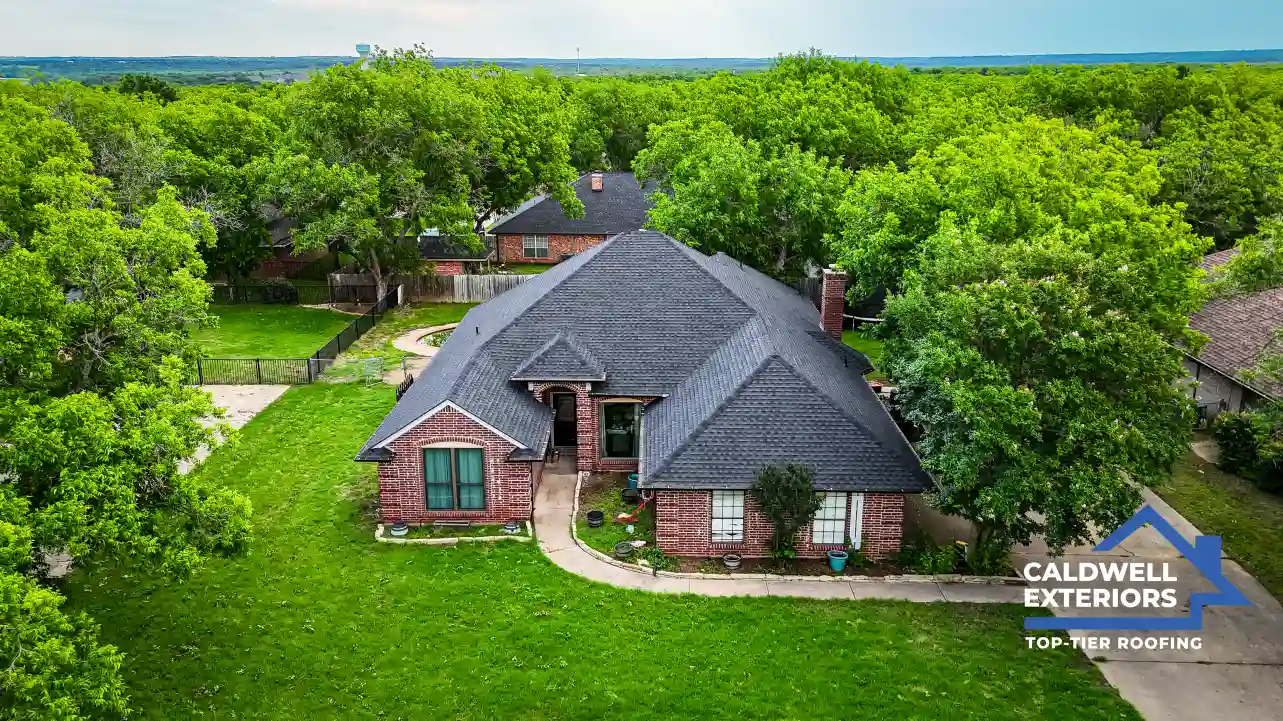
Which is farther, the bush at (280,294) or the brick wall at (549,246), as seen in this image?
the brick wall at (549,246)

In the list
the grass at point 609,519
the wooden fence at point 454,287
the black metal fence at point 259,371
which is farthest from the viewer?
the wooden fence at point 454,287

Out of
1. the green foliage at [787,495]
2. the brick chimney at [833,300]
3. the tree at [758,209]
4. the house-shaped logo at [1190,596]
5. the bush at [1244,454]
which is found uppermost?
the tree at [758,209]

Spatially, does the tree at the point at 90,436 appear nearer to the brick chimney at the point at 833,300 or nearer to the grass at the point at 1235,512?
the brick chimney at the point at 833,300

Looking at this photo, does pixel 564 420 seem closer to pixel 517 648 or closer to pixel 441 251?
pixel 517 648

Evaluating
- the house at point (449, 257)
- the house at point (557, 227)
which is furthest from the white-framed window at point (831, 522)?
the house at point (557, 227)

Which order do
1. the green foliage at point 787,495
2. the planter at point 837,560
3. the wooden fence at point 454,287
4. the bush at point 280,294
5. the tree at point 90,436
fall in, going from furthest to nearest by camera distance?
1. the bush at point 280,294
2. the wooden fence at point 454,287
3. the planter at point 837,560
4. the green foliage at point 787,495
5. the tree at point 90,436

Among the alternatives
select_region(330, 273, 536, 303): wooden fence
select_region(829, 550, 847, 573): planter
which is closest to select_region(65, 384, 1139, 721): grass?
select_region(829, 550, 847, 573): planter

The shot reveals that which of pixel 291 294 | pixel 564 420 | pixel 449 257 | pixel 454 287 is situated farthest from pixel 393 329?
pixel 564 420
